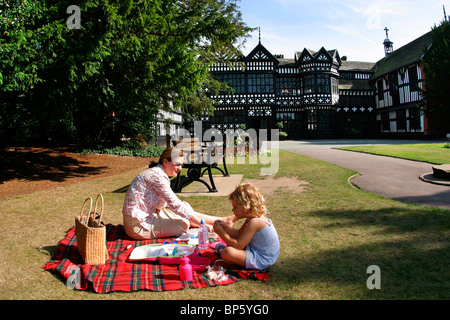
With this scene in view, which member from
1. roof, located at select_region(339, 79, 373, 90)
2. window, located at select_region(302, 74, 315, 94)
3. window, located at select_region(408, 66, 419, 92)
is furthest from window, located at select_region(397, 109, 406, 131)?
window, located at select_region(302, 74, 315, 94)

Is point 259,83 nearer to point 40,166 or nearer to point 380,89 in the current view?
point 380,89

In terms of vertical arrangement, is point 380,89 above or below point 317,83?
below

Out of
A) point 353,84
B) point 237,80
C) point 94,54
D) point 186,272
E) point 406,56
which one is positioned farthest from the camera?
point 353,84

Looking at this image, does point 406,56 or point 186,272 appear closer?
point 186,272

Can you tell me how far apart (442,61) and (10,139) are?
1257 inches

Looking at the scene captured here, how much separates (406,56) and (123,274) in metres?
41.1

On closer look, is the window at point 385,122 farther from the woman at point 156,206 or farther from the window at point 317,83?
the woman at point 156,206

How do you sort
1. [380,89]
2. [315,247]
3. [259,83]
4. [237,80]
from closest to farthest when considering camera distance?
1. [315,247]
2. [237,80]
3. [259,83]
4. [380,89]

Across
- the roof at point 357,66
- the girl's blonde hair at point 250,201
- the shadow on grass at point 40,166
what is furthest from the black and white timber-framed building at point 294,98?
the girl's blonde hair at point 250,201

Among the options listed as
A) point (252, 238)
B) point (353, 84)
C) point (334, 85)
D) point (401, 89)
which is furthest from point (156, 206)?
point (353, 84)

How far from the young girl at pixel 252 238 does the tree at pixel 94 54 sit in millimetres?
7603

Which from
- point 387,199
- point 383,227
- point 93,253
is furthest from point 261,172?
point 93,253

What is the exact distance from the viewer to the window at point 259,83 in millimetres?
39906

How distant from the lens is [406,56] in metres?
36.5
